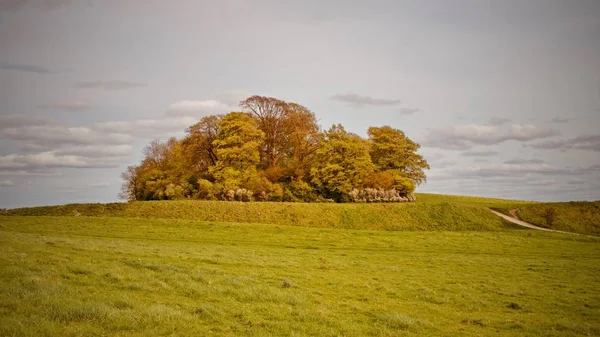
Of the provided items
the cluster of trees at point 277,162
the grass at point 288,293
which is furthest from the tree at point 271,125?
the grass at point 288,293

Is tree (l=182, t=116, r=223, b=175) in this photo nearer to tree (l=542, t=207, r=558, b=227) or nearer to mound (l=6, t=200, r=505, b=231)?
mound (l=6, t=200, r=505, b=231)

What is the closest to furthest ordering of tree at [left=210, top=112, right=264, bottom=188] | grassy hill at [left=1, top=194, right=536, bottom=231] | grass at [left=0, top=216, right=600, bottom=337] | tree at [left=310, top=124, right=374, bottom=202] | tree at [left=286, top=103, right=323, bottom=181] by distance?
1. grass at [left=0, top=216, right=600, bottom=337]
2. grassy hill at [left=1, top=194, right=536, bottom=231]
3. tree at [left=210, top=112, right=264, bottom=188]
4. tree at [left=310, top=124, right=374, bottom=202]
5. tree at [left=286, top=103, right=323, bottom=181]

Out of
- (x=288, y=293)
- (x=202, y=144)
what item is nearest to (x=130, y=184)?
(x=202, y=144)

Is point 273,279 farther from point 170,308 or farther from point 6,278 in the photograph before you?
point 6,278

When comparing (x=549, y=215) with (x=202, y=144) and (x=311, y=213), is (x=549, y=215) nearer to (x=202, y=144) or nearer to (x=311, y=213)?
(x=311, y=213)

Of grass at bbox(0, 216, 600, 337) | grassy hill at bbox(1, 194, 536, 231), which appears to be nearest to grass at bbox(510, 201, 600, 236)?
grassy hill at bbox(1, 194, 536, 231)

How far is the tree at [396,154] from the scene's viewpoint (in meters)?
77.3

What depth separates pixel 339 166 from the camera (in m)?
67.8

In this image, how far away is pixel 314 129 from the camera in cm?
7469

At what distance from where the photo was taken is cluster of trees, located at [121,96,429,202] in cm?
6494

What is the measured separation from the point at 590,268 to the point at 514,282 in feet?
37.5

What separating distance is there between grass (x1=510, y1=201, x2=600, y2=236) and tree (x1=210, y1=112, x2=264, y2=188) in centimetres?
4505

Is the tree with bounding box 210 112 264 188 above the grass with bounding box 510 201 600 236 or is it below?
above

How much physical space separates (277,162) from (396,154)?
23.9 metres
